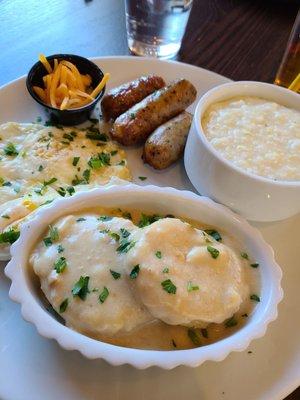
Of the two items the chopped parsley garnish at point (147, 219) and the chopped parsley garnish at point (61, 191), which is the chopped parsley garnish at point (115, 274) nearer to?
the chopped parsley garnish at point (147, 219)

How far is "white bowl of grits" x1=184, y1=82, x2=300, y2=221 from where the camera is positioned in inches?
65.0

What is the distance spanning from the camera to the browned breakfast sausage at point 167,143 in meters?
1.90

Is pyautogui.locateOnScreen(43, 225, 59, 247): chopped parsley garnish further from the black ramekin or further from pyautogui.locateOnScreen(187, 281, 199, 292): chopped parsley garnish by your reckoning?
the black ramekin

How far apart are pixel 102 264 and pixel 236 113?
0.92m

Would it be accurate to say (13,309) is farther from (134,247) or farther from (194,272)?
(194,272)

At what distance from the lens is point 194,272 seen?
129 cm

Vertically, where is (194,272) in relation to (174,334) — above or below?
above

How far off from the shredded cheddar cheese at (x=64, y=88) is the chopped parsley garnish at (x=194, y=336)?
112cm

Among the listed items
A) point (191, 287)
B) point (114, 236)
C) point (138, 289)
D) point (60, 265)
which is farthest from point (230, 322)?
point (60, 265)

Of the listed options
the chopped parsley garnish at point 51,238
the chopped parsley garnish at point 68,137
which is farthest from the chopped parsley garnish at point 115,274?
the chopped parsley garnish at point 68,137

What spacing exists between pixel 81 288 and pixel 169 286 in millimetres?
248

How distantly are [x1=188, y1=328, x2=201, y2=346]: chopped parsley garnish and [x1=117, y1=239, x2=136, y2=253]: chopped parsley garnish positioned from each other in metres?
0.31

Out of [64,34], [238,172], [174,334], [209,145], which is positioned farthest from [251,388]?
[64,34]

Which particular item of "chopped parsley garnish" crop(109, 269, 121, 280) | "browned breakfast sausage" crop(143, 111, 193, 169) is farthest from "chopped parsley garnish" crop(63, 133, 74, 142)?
"chopped parsley garnish" crop(109, 269, 121, 280)
